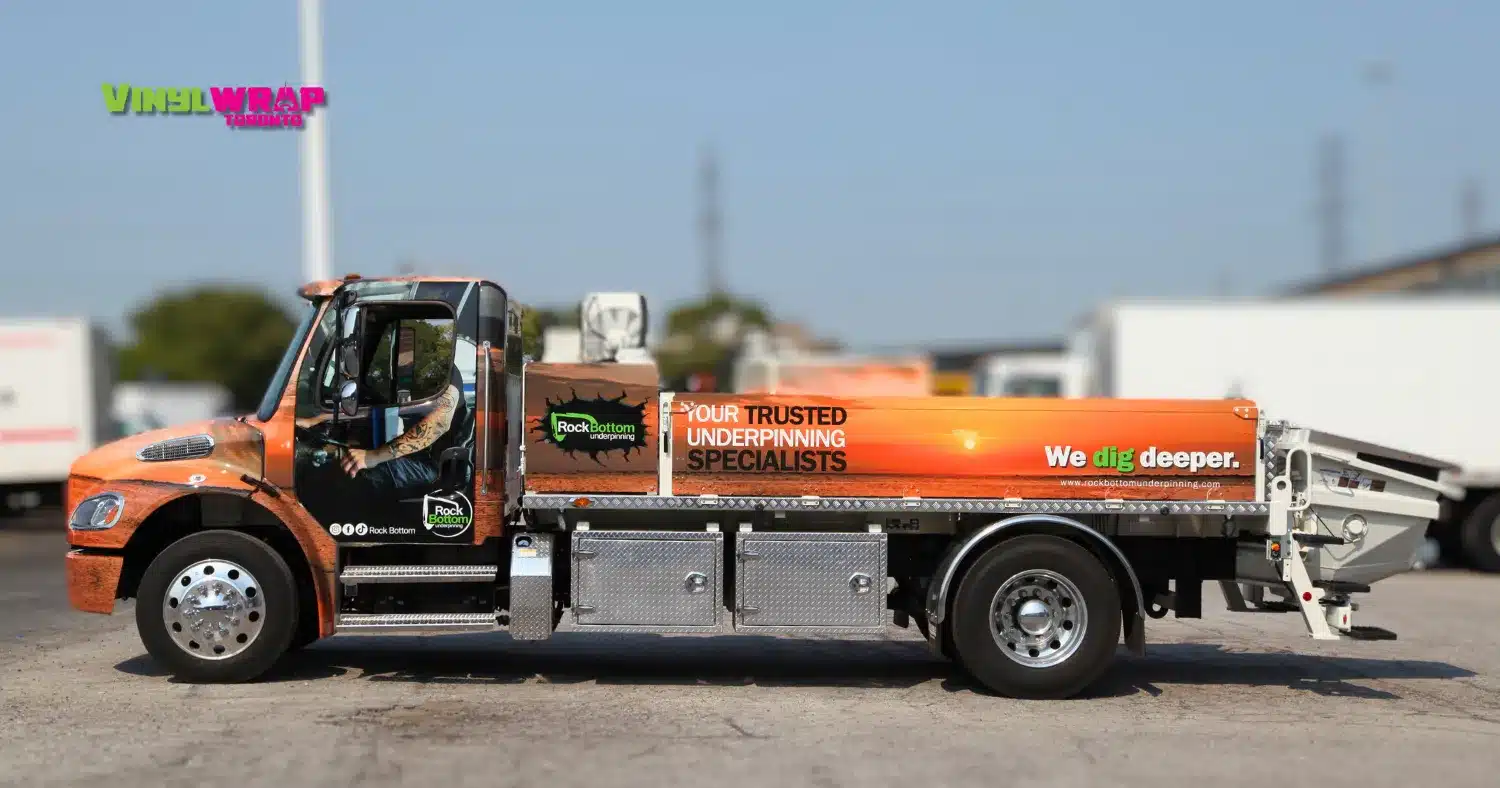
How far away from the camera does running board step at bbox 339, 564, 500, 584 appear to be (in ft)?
31.3

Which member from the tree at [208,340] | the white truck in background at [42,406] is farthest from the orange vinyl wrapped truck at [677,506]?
the tree at [208,340]

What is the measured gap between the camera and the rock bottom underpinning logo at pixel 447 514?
962cm

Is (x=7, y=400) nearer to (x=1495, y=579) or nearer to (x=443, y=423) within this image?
(x=443, y=423)

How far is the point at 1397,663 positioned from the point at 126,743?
904 cm

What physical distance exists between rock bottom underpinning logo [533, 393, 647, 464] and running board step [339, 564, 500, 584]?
3.35ft

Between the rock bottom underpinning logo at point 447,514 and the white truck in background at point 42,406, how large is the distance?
18.5 m

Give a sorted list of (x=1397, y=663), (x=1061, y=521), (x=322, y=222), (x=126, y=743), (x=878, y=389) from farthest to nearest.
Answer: (x=878, y=389) < (x=322, y=222) < (x=1397, y=663) < (x=1061, y=521) < (x=126, y=743)

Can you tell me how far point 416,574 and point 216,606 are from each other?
127 cm

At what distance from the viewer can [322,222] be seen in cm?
2012

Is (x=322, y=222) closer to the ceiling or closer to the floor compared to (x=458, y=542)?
closer to the ceiling

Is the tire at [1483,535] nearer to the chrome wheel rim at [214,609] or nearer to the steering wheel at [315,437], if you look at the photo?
the steering wheel at [315,437]

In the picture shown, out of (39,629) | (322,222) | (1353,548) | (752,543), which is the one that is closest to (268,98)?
(322,222)

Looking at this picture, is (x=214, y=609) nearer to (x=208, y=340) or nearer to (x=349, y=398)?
(x=349, y=398)

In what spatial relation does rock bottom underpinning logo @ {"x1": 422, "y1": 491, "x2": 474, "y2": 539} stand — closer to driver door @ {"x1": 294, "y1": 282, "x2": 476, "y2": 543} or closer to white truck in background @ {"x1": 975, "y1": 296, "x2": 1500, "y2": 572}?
driver door @ {"x1": 294, "y1": 282, "x2": 476, "y2": 543}
